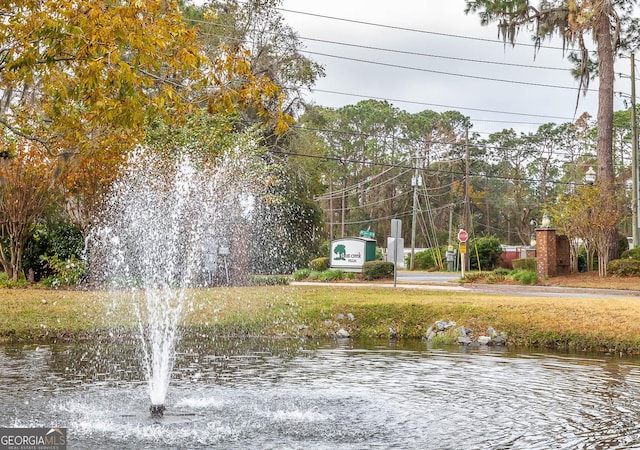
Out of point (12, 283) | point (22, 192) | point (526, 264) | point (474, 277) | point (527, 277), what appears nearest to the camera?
point (22, 192)

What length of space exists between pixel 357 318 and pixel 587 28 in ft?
70.0

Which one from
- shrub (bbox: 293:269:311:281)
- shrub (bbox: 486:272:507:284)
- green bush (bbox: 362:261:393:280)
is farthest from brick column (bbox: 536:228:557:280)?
shrub (bbox: 293:269:311:281)

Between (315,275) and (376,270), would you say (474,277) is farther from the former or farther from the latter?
(315,275)

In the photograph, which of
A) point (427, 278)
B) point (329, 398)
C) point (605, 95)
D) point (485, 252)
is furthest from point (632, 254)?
point (329, 398)

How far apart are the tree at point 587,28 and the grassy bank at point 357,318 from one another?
48.5 feet

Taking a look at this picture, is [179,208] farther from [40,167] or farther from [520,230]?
[520,230]

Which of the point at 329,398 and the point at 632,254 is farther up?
the point at 632,254

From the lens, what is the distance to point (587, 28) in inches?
1262

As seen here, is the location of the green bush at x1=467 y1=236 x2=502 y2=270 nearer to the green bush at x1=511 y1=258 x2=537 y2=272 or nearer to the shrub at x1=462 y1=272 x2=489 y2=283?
the green bush at x1=511 y1=258 x2=537 y2=272

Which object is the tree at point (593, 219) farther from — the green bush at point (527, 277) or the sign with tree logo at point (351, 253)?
the sign with tree logo at point (351, 253)

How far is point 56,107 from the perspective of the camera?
34.7ft

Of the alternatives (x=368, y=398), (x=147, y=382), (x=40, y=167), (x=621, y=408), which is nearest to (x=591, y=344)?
(x=621, y=408)

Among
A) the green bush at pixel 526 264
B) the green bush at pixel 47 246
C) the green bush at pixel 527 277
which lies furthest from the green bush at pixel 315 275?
the green bush at pixel 47 246

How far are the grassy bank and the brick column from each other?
12.0 m
